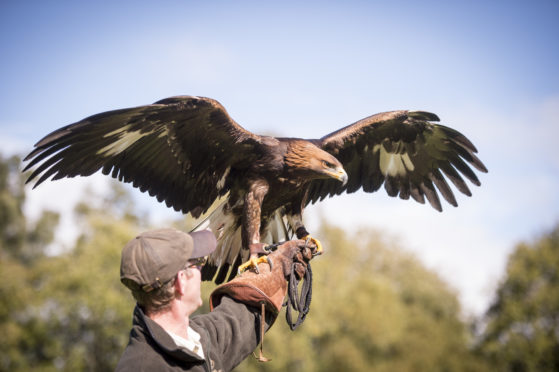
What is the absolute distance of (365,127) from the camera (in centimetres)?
480

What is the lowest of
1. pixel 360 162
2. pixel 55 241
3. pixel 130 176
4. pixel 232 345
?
pixel 55 241

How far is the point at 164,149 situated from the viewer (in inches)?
173

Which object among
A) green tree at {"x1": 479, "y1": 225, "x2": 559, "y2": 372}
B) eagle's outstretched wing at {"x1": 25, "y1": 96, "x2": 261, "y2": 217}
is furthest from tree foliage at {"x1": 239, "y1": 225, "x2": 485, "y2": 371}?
eagle's outstretched wing at {"x1": 25, "y1": 96, "x2": 261, "y2": 217}

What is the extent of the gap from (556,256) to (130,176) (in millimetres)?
28534

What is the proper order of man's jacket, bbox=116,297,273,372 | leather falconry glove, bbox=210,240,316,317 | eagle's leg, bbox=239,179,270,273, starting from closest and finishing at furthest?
man's jacket, bbox=116,297,273,372 < leather falconry glove, bbox=210,240,316,317 < eagle's leg, bbox=239,179,270,273

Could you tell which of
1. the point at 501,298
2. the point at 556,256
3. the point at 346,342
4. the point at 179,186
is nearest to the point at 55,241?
the point at 346,342

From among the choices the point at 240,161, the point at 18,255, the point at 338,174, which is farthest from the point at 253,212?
the point at 18,255

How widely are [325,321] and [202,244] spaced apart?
88.2ft

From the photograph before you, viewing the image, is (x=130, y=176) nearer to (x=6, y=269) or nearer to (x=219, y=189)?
(x=219, y=189)

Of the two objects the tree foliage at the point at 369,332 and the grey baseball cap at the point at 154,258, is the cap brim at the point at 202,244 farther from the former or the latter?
the tree foliage at the point at 369,332

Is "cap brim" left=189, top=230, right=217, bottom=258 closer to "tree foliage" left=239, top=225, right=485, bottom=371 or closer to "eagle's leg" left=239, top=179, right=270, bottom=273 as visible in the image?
"eagle's leg" left=239, top=179, right=270, bottom=273

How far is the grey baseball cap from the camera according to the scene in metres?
2.17

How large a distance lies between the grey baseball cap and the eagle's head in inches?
84.3

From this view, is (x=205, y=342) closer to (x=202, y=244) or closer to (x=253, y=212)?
(x=202, y=244)
